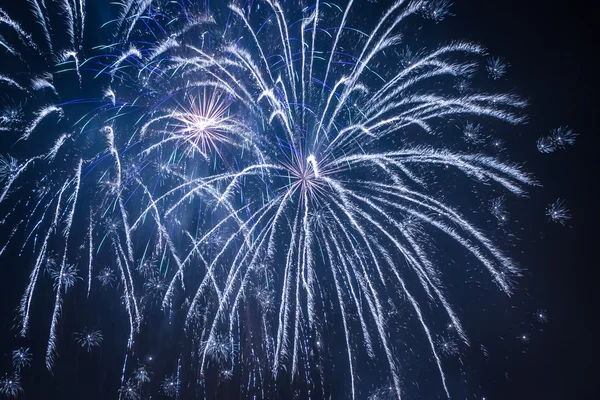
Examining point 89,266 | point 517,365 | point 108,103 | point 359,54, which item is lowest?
point 517,365

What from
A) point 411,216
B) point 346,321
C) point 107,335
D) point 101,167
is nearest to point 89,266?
point 107,335

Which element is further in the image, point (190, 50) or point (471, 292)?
point (471, 292)

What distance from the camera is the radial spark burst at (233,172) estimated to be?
7.72 m

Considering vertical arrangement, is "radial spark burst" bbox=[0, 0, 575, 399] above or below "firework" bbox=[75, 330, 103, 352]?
above

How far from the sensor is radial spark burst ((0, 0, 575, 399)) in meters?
7.72

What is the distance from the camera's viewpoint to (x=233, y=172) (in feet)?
26.7

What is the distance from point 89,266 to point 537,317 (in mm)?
10196

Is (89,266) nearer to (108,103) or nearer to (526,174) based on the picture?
(108,103)

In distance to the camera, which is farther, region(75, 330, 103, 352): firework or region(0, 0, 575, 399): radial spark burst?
region(75, 330, 103, 352): firework

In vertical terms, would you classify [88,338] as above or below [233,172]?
below

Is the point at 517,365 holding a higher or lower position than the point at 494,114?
lower

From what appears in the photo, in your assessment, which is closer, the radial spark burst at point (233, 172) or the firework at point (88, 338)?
the radial spark burst at point (233, 172)

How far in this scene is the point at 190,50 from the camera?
7.66 m

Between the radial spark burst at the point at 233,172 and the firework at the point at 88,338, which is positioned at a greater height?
the radial spark burst at the point at 233,172
